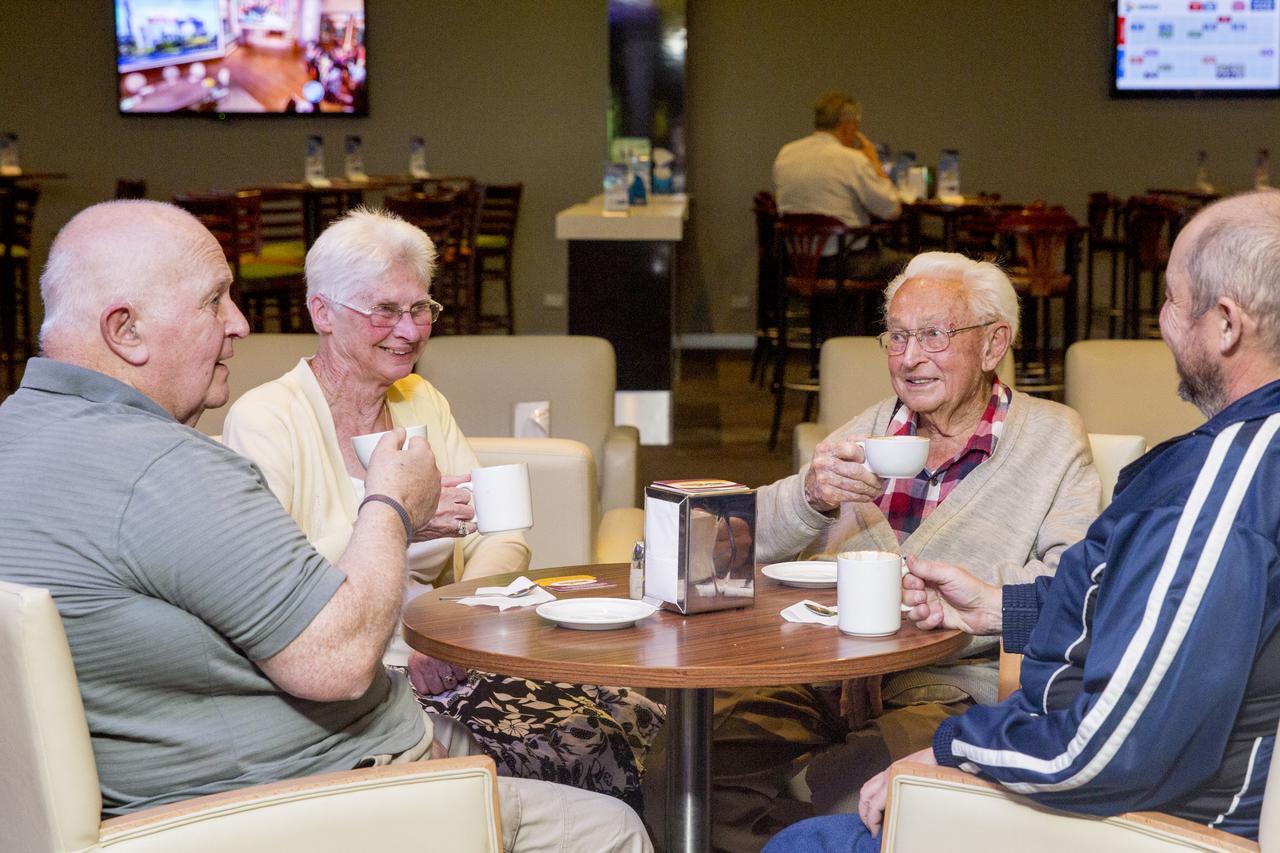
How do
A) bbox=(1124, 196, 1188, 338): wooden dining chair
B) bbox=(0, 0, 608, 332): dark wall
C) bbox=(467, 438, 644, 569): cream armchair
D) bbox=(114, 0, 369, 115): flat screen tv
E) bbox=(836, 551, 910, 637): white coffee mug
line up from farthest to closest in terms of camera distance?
1. bbox=(0, 0, 608, 332): dark wall
2. bbox=(114, 0, 369, 115): flat screen tv
3. bbox=(1124, 196, 1188, 338): wooden dining chair
4. bbox=(467, 438, 644, 569): cream armchair
5. bbox=(836, 551, 910, 637): white coffee mug

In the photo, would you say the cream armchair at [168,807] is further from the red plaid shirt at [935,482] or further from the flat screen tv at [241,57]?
the flat screen tv at [241,57]

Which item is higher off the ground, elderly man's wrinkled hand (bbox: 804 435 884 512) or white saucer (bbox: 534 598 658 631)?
elderly man's wrinkled hand (bbox: 804 435 884 512)

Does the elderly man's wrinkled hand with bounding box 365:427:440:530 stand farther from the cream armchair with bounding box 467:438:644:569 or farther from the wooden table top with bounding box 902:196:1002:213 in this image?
the wooden table top with bounding box 902:196:1002:213

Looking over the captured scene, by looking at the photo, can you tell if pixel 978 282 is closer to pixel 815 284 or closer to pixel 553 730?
pixel 553 730

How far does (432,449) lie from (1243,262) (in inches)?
50.7

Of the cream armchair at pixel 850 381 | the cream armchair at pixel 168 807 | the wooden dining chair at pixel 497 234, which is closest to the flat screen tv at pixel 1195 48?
the wooden dining chair at pixel 497 234

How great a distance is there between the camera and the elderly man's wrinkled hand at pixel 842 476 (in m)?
2.29

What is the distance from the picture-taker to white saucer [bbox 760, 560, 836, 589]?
227 centimetres

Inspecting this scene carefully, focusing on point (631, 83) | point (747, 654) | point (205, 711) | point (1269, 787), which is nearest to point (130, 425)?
point (205, 711)

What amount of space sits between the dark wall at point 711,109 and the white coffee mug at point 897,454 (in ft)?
28.0

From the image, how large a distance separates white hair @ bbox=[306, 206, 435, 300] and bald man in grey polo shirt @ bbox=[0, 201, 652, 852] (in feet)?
2.84

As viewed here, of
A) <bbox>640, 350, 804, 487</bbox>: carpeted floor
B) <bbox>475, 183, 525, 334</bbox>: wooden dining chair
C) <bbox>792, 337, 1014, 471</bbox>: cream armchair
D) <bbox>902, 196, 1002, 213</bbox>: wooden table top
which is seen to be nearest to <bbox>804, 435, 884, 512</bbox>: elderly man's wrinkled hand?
<bbox>792, 337, 1014, 471</bbox>: cream armchair

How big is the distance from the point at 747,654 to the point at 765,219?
651cm

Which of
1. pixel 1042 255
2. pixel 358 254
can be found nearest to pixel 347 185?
pixel 1042 255
